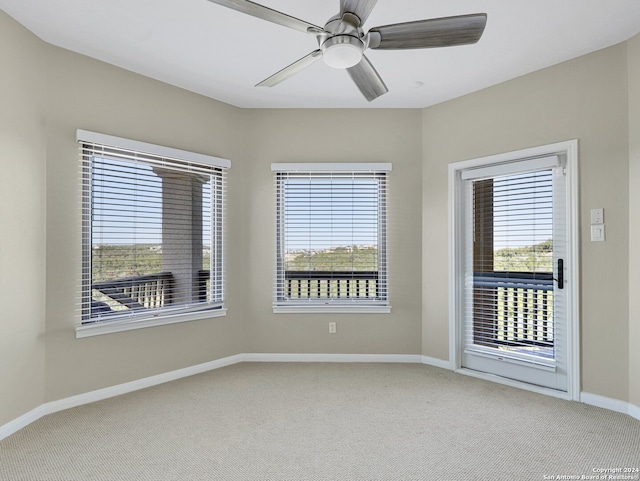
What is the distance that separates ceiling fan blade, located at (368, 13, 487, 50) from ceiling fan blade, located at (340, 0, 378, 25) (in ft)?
0.36

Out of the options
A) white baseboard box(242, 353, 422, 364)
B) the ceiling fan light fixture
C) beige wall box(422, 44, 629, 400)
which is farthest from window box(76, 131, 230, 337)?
beige wall box(422, 44, 629, 400)

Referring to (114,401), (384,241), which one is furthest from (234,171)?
(114,401)

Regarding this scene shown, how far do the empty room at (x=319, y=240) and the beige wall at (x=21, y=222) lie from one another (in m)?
0.01

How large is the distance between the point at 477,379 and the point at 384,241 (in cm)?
149

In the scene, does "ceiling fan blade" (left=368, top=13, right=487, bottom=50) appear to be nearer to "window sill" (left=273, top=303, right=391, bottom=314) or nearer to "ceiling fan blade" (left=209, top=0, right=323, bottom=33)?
"ceiling fan blade" (left=209, top=0, right=323, bottom=33)

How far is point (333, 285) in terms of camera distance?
409 centimetres

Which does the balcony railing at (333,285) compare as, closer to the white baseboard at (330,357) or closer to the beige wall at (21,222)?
the white baseboard at (330,357)

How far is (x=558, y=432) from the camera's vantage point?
8.21 feet

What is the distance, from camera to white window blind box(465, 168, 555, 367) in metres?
3.24

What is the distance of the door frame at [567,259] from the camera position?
2996mm

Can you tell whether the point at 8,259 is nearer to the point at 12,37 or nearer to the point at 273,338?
the point at 12,37

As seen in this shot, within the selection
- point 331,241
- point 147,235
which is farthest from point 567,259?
point 147,235

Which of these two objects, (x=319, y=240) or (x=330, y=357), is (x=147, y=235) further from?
(x=330, y=357)

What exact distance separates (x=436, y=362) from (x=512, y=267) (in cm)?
116
